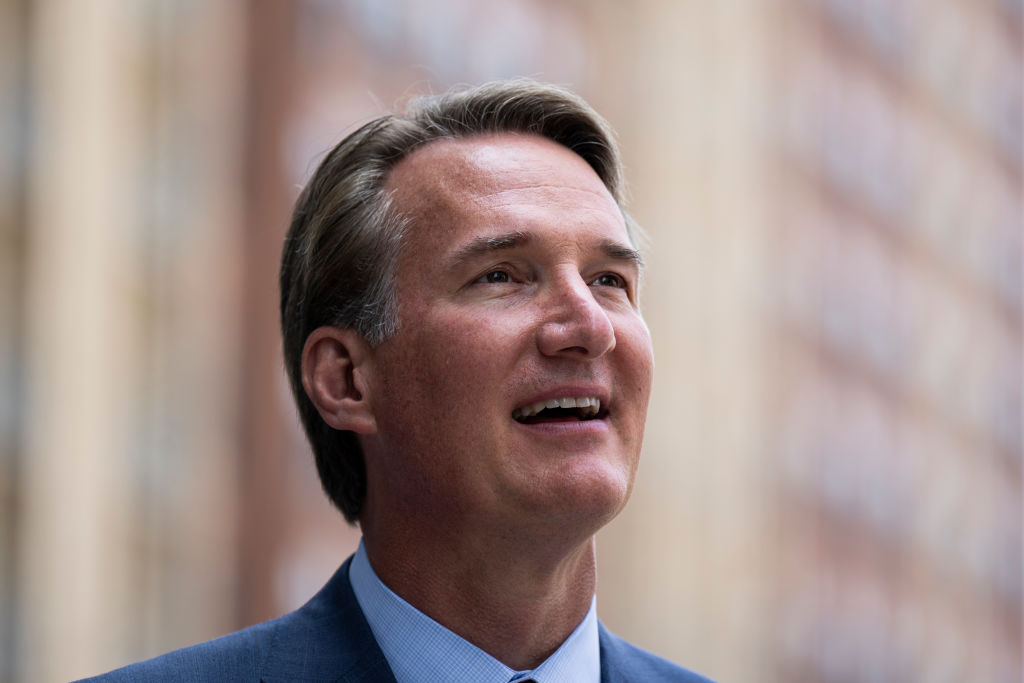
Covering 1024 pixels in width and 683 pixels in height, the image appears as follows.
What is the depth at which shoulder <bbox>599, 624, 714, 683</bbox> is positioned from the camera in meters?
3.74

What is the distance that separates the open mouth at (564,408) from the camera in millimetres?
3494

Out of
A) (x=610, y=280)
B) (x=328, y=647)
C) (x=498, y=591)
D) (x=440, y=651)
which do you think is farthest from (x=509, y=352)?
(x=328, y=647)

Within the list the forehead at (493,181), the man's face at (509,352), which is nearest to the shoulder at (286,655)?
the man's face at (509,352)

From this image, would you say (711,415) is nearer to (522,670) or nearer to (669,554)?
(669,554)

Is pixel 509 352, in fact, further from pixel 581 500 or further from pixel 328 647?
pixel 328 647

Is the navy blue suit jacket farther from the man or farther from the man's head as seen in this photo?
the man's head

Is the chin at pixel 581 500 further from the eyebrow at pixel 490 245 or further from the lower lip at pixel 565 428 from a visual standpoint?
the eyebrow at pixel 490 245

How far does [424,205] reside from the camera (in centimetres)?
376

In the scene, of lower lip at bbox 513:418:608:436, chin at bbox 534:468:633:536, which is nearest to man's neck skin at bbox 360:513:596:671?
chin at bbox 534:468:633:536

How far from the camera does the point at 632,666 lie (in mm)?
3814

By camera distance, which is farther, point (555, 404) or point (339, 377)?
point (339, 377)

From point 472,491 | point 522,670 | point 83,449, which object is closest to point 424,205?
point 472,491

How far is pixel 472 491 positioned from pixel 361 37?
2603 centimetres

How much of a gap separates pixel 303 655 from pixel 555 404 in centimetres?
84
